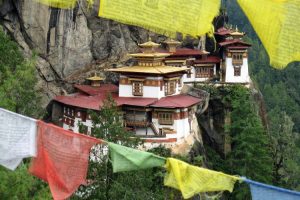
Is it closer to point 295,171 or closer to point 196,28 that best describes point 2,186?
point 196,28

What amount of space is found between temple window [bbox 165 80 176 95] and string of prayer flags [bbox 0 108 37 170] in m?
17.2

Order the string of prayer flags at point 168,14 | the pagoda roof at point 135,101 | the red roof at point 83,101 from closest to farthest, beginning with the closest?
the string of prayer flags at point 168,14 < the red roof at point 83,101 < the pagoda roof at point 135,101

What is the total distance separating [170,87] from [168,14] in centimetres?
1783

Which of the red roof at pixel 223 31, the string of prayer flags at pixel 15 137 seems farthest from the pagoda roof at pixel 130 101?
the string of prayer flags at pixel 15 137

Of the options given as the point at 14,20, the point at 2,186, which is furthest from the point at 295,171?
the point at 2,186

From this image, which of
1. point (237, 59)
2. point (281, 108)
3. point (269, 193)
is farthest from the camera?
point (281, 108)

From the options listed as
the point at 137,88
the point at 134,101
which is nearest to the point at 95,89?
the point at 137,88

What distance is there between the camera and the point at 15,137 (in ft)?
23.1

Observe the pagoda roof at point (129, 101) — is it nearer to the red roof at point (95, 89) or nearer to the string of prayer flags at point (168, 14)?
the red roof at point (95, 89)

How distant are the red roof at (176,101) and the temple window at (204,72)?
23.5 ft

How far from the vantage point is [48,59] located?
80.3ft

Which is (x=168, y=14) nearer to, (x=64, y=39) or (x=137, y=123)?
(x=137, y=123)

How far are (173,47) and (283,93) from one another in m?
28.8

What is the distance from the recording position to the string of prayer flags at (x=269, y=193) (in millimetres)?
5766
